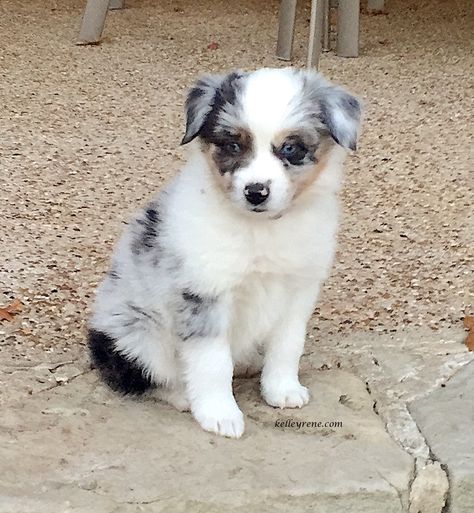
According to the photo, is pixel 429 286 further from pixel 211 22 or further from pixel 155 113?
pixel 211 22

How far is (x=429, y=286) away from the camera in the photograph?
3150mm

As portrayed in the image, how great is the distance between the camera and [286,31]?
588 centimetres

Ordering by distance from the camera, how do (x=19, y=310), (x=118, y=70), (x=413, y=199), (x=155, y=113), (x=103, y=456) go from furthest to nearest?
(x=118, y=70) → (x=155, y=113) → (x=413, y=199) → (x=19, y=310) → (x=103, y=456)

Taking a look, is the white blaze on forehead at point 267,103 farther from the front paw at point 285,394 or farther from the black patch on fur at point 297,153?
the front paw at point 285,394

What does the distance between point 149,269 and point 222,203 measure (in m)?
0.24

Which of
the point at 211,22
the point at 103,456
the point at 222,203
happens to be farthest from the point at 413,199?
the point at 211,22

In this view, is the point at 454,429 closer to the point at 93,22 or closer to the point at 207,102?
the point at 207,102

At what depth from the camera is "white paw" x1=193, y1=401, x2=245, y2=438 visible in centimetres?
226

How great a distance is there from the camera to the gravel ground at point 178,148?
307 centimetres

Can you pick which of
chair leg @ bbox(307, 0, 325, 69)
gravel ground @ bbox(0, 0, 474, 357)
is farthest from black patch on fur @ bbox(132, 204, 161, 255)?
chair leg @ bbox(307, 0, 325, 69)

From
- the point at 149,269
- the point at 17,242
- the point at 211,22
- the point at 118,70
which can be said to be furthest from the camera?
the point at 211,22

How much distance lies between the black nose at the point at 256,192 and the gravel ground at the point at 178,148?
0.85m

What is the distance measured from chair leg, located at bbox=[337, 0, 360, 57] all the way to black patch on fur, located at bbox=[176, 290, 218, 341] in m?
3.97

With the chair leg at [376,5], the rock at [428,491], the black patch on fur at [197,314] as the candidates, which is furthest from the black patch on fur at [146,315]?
the chair leg at [376,5]
